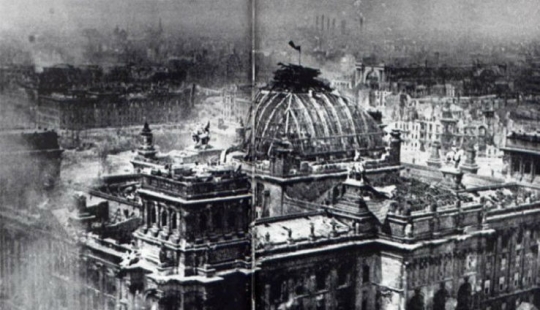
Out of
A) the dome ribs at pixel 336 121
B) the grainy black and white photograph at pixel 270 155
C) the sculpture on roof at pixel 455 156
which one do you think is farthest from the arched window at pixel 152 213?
the sculpture on roof at pixel 455 156

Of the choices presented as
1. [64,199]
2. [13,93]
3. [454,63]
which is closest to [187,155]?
[64,199]

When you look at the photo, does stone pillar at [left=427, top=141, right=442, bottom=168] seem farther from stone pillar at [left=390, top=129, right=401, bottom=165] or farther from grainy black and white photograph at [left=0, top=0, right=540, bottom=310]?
stone pillar at [left=390, top=129, right=401, bottom=165]

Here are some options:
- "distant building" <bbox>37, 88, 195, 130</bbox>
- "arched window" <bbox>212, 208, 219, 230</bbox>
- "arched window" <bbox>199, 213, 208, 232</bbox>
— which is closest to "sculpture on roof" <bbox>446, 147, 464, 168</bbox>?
"arched window" <bbox>212, 208, 219, 230</bbox>

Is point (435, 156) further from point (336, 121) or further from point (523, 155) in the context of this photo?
point (336, 121)

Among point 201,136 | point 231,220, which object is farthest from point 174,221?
point 201,136

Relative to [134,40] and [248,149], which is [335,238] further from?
[134,40]

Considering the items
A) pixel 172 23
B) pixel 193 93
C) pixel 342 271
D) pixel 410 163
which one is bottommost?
pixel 342 271
